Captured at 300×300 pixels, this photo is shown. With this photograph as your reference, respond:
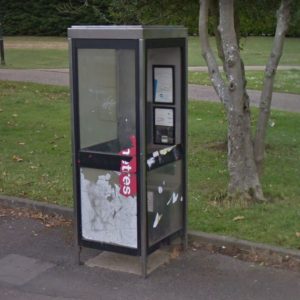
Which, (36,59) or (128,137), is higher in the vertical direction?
(128,137)

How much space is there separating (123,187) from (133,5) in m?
4.17

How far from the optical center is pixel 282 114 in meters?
12.5

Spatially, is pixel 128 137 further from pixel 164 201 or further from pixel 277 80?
pixel 277 80

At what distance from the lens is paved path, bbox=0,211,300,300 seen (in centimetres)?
455

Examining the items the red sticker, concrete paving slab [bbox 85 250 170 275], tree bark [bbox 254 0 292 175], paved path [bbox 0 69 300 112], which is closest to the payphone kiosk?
the red sticker

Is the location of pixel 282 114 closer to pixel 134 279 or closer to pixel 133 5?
Result: pixel 133 5

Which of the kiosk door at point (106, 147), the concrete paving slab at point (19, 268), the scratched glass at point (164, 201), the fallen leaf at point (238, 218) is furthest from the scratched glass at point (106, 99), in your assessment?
the fallen leaf at point (238, 218)

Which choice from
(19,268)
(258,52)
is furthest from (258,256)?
(258,52)

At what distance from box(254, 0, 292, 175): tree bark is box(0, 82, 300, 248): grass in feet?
1.72

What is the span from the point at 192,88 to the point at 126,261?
11.7 metres

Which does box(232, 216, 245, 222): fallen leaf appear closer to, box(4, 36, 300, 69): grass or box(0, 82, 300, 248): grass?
box(0, 82, 300, 248): grass

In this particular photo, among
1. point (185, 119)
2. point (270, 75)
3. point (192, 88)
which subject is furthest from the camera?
point (192, 88)

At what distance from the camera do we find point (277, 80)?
18062mm

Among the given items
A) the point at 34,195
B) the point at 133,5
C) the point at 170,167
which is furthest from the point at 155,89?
the point at 133,5
